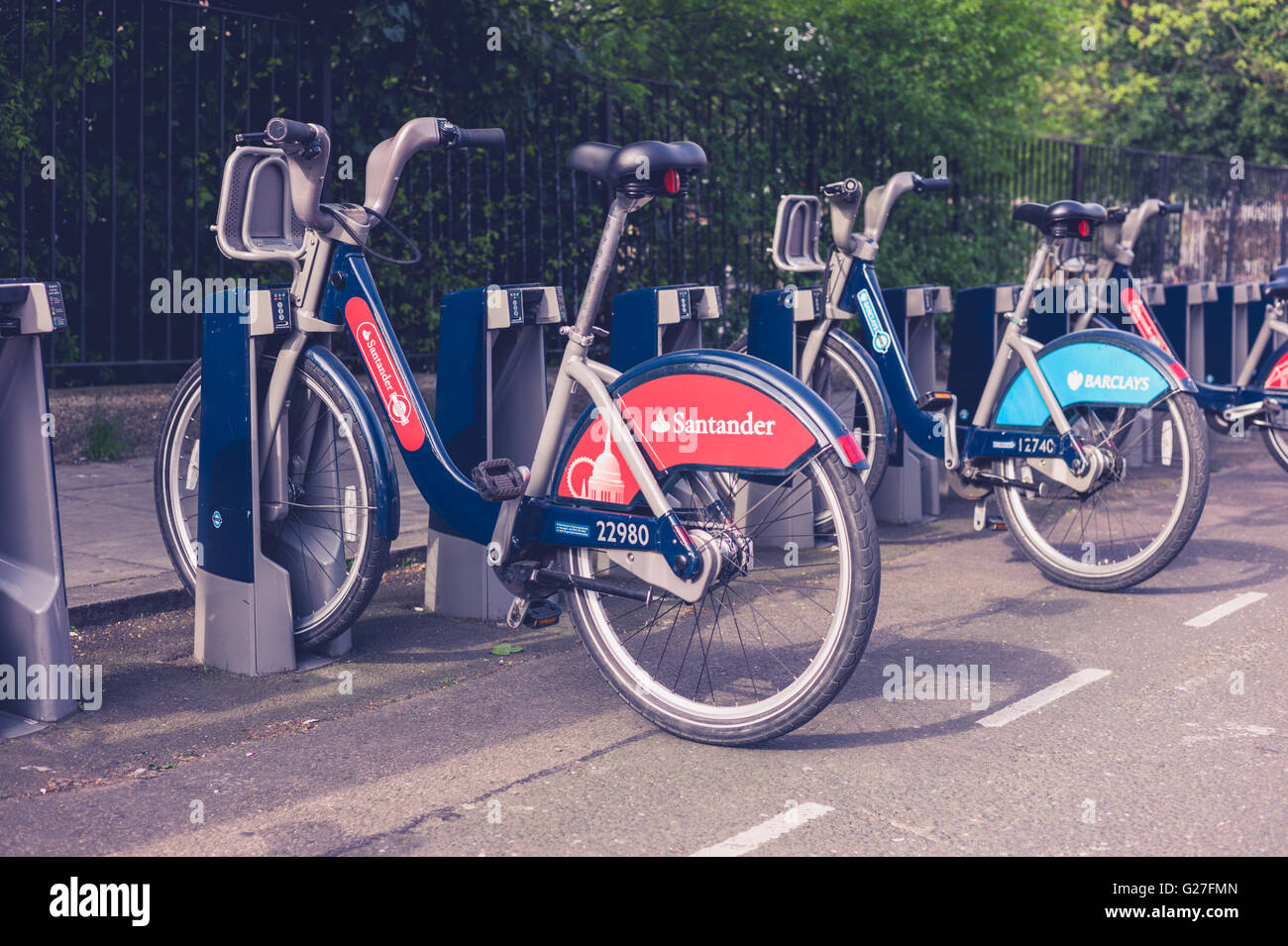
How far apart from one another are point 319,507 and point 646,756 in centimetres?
154

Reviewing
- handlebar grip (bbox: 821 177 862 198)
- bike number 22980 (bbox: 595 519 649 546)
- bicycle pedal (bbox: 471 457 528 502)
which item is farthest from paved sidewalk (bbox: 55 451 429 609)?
handlebar grip (bbox: 821 177 862 198)

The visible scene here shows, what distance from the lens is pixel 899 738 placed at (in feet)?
13.8

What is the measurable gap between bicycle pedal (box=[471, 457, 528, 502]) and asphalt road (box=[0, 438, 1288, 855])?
59 centimetres

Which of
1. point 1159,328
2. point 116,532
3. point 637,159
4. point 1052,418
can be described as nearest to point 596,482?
point 637,159

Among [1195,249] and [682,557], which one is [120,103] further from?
[1195,249]

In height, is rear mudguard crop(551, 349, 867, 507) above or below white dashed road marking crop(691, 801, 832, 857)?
above

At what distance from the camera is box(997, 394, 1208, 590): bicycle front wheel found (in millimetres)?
5688

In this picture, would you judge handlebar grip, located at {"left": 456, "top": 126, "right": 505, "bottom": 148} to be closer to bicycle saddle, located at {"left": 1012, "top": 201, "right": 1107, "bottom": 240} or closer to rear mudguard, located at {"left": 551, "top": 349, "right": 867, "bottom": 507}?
rear mudguard, located at {"left": 551, "top": 349, "right": 867, "bottom": 507}

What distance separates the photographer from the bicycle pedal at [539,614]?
177 inches

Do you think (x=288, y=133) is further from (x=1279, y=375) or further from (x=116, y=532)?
(x=1279, y=375)

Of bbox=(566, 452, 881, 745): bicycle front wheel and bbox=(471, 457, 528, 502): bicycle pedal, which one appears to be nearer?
bbox=(566, 452, 881, 745): bicycle front wheel

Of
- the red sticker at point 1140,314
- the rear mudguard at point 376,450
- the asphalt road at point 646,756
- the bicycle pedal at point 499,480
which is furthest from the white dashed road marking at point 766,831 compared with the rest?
the red sticker at point 1140,314

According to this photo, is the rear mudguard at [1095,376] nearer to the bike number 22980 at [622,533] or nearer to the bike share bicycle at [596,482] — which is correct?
the bike share bicycle at [596,482]

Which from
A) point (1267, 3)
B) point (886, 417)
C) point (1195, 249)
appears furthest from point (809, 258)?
point (1267, 3)
